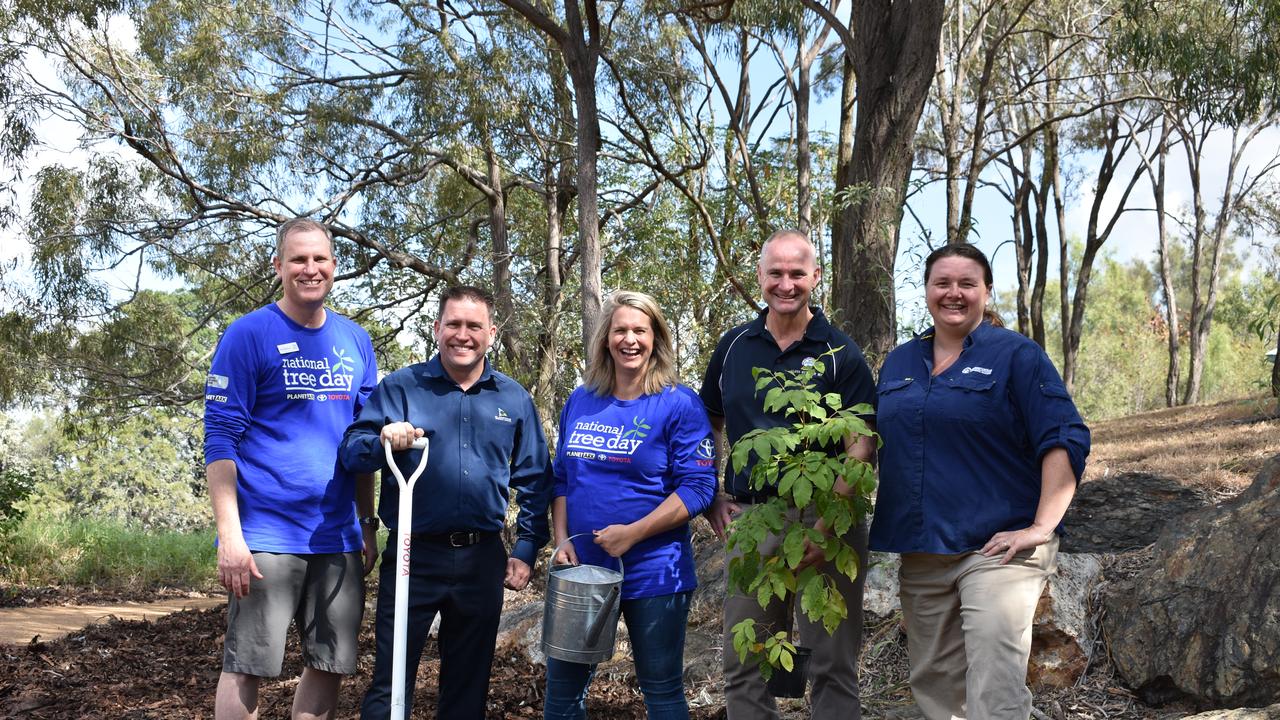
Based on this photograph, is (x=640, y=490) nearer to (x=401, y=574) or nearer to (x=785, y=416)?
(x=785, y=416)

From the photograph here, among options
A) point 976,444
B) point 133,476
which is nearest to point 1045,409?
point 976,444

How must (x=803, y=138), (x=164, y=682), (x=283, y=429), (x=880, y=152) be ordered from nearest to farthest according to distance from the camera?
(x=283, y=429) < (x=164, y=682) < (x=880, y=152) < (x=803, y=138)

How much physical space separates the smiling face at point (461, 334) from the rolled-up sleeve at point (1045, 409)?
1.68 metres

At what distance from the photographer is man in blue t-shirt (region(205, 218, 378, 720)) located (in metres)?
3.16

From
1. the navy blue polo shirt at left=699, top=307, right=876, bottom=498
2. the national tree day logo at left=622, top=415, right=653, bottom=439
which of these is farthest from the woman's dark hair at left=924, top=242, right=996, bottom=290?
the national tree day logo at left=622, top=415, right=653, bottom=439

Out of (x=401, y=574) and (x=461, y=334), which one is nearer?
(x=401, y=574)

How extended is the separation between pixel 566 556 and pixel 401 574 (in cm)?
Answer: 57

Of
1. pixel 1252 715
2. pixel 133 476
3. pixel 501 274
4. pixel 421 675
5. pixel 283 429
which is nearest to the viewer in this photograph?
pixel 1252 715

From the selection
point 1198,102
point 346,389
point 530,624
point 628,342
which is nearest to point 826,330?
point 628,342

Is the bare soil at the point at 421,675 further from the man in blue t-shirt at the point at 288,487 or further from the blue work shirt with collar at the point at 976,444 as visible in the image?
the man in blue t-shirt at the point at 288,487

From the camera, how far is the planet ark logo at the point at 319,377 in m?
3.28

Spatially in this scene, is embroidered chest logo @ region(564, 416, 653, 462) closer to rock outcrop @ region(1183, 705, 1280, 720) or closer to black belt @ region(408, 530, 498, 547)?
black belt @ region(408, 530, 498, 547)

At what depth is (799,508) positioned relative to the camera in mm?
3123

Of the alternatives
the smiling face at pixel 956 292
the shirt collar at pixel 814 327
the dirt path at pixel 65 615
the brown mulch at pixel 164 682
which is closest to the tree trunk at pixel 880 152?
the brown mulch at pixel 164 682
